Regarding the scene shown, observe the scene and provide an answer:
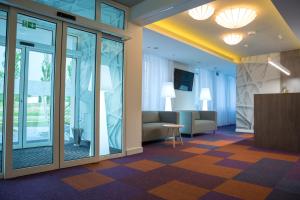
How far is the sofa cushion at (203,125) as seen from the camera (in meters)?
6.66

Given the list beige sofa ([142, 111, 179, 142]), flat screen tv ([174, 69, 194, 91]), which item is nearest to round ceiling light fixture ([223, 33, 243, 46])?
beige sofa ([142, 111, 179, 142])

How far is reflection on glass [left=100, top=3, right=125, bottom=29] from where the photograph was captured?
12.5 feet

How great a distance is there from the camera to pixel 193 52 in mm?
6723

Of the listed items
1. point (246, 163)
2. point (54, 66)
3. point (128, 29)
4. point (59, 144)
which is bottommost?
point (246, 163)

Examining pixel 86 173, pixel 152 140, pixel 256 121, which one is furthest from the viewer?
pixel 152 140

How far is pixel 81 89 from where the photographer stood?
3848 millimetres

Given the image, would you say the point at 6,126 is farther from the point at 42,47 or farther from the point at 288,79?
the point at 288,79

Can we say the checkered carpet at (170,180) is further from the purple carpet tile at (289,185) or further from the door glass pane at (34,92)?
the door glass pane at (34,92)

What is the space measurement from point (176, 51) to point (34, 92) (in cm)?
426

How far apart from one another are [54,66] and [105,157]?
1801 millimetres

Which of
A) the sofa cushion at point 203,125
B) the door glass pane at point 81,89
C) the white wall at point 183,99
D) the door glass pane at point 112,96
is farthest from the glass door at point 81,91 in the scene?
the white wall at point 183,99

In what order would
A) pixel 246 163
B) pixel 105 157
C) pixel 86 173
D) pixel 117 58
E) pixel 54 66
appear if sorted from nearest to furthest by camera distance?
pixel 86 173 < pixel 54 66 < pixel 246 163 < pixel 105 157 < pixel 117 58

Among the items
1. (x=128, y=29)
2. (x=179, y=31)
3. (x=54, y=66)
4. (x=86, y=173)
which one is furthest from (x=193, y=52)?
(x=86, y=173)

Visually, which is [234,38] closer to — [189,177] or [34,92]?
[189,177]
